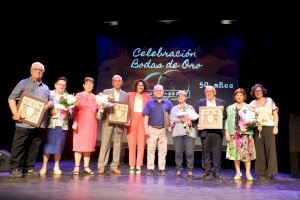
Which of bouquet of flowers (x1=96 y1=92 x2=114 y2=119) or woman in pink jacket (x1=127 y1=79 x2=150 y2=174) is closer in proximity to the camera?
bouquet of flowers (x1=96 y1=92 x2=114 y2=119)

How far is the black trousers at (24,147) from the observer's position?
5.73 metres

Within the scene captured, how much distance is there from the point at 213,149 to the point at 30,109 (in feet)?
10.00

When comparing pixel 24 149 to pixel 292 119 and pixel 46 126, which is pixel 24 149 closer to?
pixel 46 126

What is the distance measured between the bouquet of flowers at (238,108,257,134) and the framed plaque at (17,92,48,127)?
318 cm

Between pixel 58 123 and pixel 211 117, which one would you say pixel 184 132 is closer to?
pixel 211 117

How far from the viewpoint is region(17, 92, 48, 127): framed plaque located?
570 centimetres

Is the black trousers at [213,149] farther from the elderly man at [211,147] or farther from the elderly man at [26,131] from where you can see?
the elderly man at [26,131]

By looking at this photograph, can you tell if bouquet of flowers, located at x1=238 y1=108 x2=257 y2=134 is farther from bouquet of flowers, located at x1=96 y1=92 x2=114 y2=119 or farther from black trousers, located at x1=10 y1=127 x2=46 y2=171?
black trousers, located at x1=10 y1=127 x2=46 y2=171

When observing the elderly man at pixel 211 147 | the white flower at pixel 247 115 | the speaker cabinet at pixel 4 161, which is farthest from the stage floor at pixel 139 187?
the white flower at pixel 247 115

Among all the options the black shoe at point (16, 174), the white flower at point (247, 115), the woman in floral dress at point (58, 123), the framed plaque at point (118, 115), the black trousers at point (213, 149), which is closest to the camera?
the black shoe at point (16, 174)

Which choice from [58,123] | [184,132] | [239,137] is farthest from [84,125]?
[239,137]

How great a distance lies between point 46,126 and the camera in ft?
19.9

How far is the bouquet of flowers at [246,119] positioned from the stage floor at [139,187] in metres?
0.87

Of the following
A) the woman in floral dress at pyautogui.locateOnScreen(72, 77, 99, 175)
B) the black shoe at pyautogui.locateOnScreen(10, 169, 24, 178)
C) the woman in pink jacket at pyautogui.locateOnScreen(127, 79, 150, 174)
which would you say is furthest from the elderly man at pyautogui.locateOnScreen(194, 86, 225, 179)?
the black shoe at pyautogui.locateOnScreen(10, 169, 24, 178)
